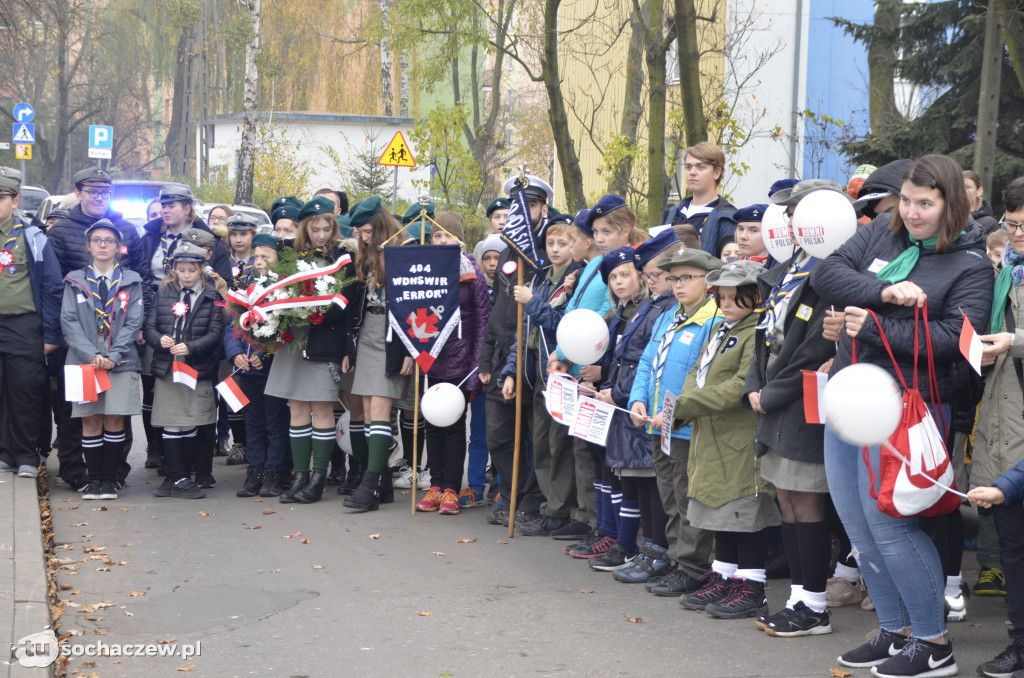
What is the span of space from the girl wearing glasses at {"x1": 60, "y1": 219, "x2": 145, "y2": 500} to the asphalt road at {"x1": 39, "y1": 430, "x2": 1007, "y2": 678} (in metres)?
0.67

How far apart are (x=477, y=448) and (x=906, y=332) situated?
482 centimetres

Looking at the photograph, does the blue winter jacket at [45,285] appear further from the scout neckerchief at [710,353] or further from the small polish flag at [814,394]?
the small polish flag at [814,394]

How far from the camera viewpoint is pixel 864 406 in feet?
13.9

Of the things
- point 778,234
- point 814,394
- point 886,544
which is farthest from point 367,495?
point 886,544

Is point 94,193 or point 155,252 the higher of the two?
point 94,193

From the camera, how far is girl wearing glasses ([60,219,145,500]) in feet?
28.6

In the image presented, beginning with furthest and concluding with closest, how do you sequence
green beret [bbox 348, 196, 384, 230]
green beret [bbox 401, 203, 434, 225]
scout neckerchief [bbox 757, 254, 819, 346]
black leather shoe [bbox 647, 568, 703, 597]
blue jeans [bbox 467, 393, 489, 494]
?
green beret [bbox 401, 203, 434, 225], blue jeans [bbox 467, 393, 489, 494], green beret [bbox 348, 196, 384, 230], black leather shoe [bbox 647, 568, 703, 597], scout neckerchief [bbox 757, 254, 819, 346]

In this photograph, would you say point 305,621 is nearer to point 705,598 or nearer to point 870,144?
point 705,598

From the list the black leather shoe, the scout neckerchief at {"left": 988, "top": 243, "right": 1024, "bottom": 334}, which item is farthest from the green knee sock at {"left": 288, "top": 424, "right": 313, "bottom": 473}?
the scout neckerchief at {"left": 988, "top": 243, "right": 1024, "bottom": 334}

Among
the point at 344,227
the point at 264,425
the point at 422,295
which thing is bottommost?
the point at 264,425

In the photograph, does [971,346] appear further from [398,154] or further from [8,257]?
[398,154]

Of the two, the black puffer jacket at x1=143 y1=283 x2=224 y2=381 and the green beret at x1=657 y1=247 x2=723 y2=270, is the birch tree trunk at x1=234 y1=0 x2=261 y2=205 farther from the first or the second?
the green beret at x1=657 y1=247 x2=723 y2=270

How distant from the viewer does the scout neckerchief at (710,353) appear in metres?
5.93

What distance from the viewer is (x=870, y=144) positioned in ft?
50.1
